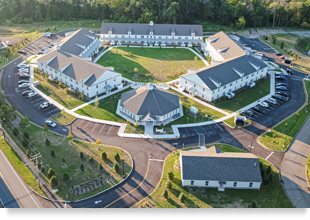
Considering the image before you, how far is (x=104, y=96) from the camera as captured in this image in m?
88.0

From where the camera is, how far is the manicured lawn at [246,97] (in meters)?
84.9

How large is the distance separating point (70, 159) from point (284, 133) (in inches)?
1898

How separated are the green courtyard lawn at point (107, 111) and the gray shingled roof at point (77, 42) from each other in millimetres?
27923

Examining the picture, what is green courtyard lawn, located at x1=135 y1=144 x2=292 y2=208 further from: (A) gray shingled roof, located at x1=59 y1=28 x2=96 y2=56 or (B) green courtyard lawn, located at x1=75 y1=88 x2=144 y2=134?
(A) gray shingled roof, located at x1=59 y1=28 x2=96 y2=56

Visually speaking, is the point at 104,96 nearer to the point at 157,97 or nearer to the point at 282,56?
the point at 157,97

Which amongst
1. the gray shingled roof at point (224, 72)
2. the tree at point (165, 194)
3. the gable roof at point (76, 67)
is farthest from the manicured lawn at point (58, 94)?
the tree at point (165, 194)

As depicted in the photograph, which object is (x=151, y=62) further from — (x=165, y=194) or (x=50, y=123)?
(x=165, y=194)

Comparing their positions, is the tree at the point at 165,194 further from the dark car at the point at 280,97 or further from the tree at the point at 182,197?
the dark car at the point at 280,97

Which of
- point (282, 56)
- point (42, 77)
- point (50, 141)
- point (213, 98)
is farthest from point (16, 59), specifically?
point (282, 56)

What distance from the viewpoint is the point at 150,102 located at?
78.4m

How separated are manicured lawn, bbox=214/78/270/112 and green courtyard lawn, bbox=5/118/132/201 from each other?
33.1m

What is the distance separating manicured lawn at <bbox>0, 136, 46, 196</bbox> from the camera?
186 ft

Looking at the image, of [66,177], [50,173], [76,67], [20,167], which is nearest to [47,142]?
[20,167]

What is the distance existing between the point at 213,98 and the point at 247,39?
6010cm
